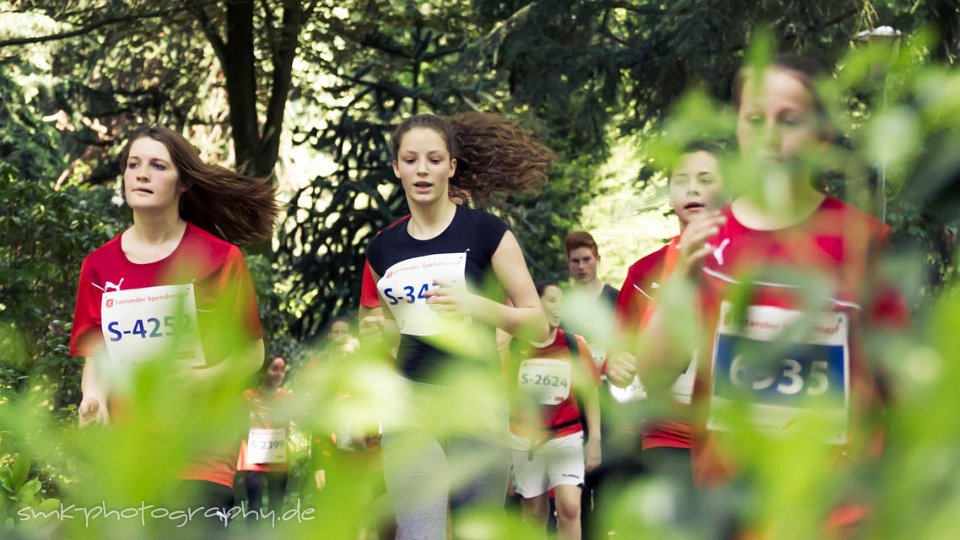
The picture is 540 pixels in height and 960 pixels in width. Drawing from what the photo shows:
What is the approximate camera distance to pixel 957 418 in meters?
0.59

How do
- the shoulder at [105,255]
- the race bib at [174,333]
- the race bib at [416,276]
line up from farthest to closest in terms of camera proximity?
the race bib at [416,276] < the shoulder at [105,255] < the race bib at [174,333]

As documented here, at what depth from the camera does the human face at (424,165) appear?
4.88 meters

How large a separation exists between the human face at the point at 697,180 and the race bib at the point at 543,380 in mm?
108

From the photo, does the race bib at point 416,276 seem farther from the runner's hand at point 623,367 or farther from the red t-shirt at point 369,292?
the runner's hand at point 623,367

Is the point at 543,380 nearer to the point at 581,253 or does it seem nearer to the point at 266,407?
the point at 266,407

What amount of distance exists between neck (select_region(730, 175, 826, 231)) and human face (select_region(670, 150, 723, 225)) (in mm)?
15

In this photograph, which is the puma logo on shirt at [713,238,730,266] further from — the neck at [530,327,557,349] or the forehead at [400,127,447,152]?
the forehead at [400,127,447,152]

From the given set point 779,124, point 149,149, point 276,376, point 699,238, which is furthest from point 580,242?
point 779,124

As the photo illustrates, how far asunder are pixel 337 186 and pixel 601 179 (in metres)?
7.09

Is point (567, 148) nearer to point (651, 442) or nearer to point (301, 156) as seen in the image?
point (301, 156)

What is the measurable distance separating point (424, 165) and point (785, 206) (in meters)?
4.25

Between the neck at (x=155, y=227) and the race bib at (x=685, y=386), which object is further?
the neck at (x=155, y=227)

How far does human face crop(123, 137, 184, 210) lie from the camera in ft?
15.1

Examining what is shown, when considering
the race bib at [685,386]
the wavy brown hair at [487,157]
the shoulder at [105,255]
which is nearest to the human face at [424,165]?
the wavy brown hair at [487,157]
